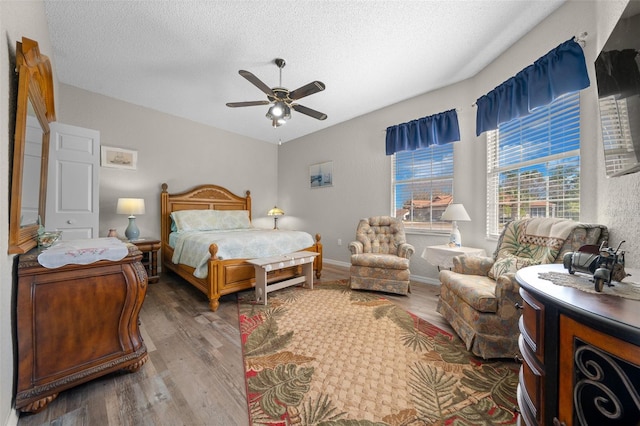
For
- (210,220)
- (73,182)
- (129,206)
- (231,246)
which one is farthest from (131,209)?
(231,246)

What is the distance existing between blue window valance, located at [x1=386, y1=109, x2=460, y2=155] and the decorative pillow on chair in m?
1.83

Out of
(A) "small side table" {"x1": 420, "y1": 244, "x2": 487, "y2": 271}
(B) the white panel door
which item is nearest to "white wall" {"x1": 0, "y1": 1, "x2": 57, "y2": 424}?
(B) the white panel door

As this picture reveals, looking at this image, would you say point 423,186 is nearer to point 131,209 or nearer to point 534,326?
point 534,326

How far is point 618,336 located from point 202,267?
3.02 meters

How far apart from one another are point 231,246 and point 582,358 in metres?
2.84

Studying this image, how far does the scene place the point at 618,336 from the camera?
0.61 metres

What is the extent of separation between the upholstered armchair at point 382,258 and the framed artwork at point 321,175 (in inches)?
62.2

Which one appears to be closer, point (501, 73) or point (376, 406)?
point (376, 406)

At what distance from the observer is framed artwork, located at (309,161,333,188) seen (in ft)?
16.2

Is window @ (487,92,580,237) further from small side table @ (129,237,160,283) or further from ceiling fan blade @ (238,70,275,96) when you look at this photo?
small side table @ (129,237,160,283)

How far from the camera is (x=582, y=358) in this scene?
0.73 meters

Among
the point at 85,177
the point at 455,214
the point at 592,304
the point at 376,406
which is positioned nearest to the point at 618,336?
the point at 592,304

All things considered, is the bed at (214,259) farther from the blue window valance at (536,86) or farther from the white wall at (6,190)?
the blue window valance at (536,86)

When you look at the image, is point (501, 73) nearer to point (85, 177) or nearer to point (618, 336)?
point (618, 336)
